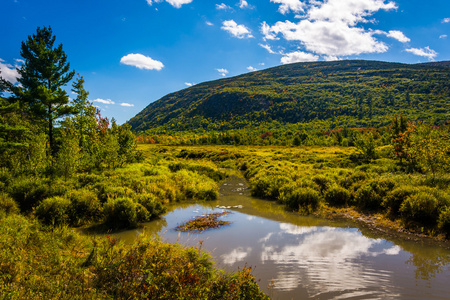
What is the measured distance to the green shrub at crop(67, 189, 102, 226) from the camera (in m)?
13.0

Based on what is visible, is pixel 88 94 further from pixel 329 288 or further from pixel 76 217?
pixel 329 288

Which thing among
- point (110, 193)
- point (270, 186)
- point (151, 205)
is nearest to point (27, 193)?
point (110, 193)

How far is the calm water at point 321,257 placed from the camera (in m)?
7.18

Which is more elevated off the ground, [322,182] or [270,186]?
[322,182]

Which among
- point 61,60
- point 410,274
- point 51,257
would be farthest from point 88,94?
point 410,274

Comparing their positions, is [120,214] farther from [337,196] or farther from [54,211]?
[337,196]

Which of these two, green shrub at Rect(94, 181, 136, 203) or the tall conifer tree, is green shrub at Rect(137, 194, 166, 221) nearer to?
green shrub at Rect(94, 181, 136, 203)

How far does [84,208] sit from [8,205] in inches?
142

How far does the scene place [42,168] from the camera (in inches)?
764

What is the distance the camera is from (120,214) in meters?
12.8

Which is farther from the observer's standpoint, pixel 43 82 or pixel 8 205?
pixel 43 82

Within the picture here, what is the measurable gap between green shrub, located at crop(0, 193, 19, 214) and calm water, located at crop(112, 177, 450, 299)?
5.79m

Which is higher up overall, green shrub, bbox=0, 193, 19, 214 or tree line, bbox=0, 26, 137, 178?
tree line, bbox=0, 26, 137, 178

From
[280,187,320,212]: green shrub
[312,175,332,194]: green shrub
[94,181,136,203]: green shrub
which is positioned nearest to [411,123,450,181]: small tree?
[312,175,332,194]: green shrub
